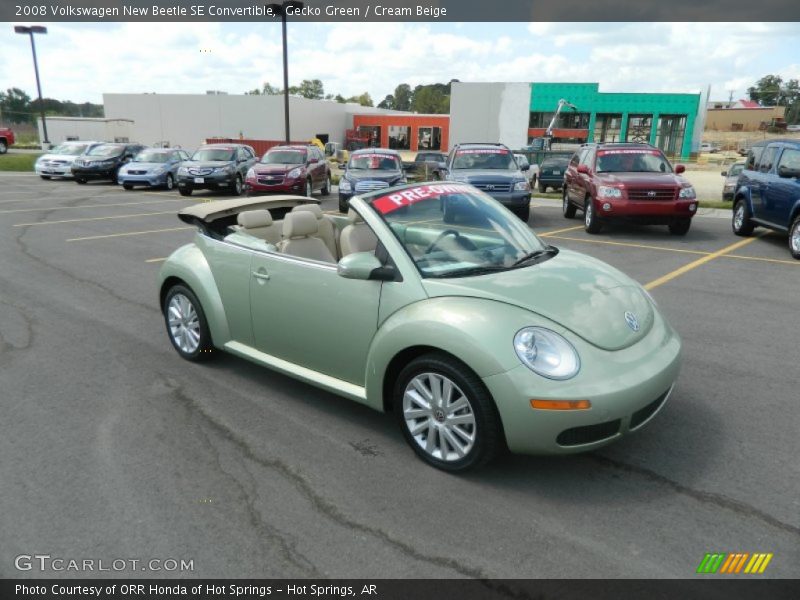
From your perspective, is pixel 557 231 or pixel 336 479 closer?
pixel 336 479

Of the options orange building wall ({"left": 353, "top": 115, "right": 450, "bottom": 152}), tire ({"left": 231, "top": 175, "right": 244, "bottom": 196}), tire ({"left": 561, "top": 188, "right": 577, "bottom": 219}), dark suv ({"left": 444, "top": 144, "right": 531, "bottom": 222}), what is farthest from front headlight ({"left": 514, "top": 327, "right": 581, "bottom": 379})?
orange building wall ({"left": 353, "top": 115, "right": 450, "bottom": 152})

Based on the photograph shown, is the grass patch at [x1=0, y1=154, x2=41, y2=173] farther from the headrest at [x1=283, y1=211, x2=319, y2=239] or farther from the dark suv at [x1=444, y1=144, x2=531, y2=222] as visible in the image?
the headrest at [x1=283, y1=211, x2=319, y2=239]

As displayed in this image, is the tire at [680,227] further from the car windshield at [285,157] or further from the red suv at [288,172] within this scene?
the car windshield at [285,157]

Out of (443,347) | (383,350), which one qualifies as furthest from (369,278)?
(443,347)

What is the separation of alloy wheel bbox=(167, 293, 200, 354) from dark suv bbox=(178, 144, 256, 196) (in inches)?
583

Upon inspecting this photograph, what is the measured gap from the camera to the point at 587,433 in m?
3.22

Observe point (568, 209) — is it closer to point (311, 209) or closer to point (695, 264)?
point (695, 264)

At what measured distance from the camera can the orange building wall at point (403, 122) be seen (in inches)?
2329

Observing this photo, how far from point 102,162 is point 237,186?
823 centimetres

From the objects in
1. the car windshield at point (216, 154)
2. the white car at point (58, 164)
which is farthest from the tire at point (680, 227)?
the white car at point (58, 164)

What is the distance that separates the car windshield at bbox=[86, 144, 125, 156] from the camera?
25.2 metres

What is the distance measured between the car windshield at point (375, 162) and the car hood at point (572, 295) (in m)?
13.0

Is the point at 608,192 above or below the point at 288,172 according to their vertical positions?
above

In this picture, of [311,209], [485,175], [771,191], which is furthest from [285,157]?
[311,209]
